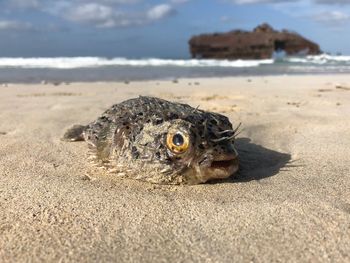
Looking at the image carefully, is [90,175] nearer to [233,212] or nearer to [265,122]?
[233,212]

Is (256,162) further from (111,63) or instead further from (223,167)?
(111,63)

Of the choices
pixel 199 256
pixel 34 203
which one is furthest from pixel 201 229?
pixel 34 203

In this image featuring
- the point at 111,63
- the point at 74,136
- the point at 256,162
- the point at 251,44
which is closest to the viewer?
the point at 256,162

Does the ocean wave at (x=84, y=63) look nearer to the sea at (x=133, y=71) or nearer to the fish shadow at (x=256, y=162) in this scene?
the sea at (x=133, y=71)

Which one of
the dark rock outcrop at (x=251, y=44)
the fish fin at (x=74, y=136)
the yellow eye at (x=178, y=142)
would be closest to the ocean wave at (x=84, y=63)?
the dark rock outcrop at (x=251, y=44)

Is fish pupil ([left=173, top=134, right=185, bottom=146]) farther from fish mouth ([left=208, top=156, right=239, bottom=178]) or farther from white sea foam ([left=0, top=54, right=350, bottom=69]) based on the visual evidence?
white sea foam ([left=0, top=54, right=350, bottom=69])

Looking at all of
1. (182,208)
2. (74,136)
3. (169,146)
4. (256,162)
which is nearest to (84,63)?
(74,136)

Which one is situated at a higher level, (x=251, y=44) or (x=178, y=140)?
(x=251, y=44)
